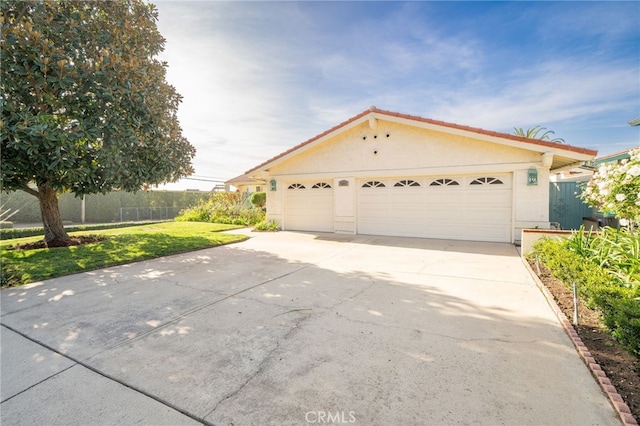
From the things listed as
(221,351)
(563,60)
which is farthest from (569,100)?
(221,351)

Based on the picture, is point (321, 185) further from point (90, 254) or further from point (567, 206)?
point (567, 206)

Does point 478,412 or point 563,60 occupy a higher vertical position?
point 563,60

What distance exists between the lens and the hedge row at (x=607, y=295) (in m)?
2.68

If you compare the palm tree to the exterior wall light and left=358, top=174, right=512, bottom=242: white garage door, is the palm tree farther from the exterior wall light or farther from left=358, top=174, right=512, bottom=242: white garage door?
left=358, top=174, right=512, bottom=242: white garage door

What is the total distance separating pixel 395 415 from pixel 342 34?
995 centimetres

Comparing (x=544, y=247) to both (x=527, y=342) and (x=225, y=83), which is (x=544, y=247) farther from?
(x=225, y=83)

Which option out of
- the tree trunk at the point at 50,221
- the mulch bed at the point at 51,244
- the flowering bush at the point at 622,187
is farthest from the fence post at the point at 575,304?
the tree trunk at the point at 50,221

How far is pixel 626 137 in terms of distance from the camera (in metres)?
16.2

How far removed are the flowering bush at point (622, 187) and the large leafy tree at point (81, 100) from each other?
10.2m

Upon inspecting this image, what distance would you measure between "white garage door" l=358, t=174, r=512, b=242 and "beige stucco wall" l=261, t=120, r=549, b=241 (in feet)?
1.19

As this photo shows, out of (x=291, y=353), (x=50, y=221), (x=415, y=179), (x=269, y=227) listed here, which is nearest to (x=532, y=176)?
(x=415, y=179)

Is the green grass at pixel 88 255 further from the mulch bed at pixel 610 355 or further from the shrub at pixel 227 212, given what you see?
the mulch bed at pixel 610 355

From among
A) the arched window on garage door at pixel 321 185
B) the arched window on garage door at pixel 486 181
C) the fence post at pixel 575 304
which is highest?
the arched window on garage door at pixel 321 185

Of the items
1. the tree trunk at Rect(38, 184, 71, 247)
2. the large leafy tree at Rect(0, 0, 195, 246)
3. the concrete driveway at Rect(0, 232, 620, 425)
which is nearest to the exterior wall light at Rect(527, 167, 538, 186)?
the concrete driveway at Rect(0, 232, 620, 425)
